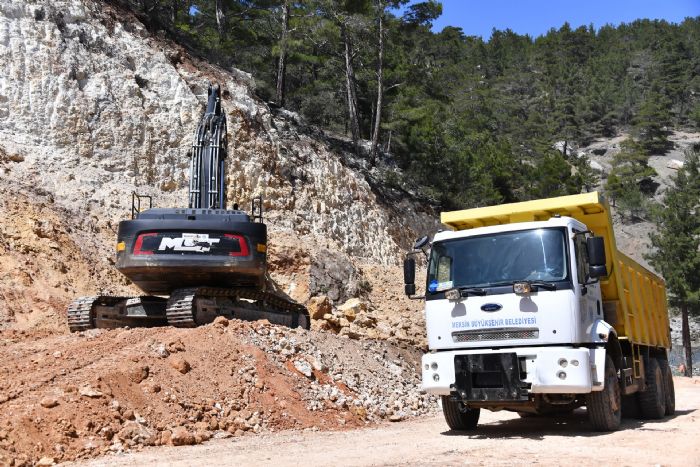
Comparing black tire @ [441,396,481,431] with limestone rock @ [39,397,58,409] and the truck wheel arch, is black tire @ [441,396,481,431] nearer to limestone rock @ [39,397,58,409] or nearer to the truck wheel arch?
the truck wheel arch

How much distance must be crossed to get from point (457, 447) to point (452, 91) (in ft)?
201

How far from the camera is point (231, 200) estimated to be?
80.3 feet

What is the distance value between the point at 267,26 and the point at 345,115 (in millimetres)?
6424

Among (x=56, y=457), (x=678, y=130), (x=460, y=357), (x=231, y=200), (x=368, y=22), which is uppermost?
(x=678, y=130)

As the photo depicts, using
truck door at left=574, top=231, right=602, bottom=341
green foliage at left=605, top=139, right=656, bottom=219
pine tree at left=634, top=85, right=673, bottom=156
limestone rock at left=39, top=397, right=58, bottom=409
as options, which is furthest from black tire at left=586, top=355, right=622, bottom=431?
pine tree at left=634, top=85, right=673, bottom=156

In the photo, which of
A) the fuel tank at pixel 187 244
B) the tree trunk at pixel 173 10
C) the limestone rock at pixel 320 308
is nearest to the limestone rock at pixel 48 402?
the fuel tank at pixel 187 244

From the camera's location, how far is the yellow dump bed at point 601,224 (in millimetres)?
10375

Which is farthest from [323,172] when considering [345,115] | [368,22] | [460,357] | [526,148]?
[526,148]

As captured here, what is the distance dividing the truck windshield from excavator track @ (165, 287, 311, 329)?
4883mm

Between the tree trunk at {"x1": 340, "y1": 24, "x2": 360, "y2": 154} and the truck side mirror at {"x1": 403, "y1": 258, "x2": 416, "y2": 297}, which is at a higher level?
the tree trunk at {"x1": 340, "y1": 24, "x2": 360, "y2": 154}

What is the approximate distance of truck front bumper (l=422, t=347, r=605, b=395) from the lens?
8.96m

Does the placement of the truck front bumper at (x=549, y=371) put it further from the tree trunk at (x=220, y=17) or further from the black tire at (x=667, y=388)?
the tree trunk at (x=220, y=17)

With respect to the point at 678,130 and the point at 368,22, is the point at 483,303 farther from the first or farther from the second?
the point at 678,130

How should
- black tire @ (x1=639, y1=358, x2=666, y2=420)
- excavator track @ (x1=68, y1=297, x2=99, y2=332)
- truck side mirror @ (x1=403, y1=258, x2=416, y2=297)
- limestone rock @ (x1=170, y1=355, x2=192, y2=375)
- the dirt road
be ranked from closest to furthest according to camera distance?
1. the dirt road
2. truck side mirror @ (x1=403, y1=258, x2=416, y2=297)
3. limestone rock @ (x1=170, y1=355, x2=192, y2=375)
4. black tire @ (x1=639, y1=358, x2=666, y2=420)
5. excavator track @ (x1=68, y1=297, x2=99, y2=332)
